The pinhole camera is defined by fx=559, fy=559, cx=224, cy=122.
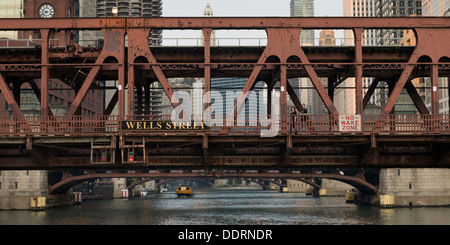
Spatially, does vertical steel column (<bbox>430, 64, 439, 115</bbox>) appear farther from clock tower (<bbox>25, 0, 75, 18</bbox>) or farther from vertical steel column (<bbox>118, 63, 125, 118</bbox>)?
clock tower (<bbox>25, 0, 75, 18</bbox>)

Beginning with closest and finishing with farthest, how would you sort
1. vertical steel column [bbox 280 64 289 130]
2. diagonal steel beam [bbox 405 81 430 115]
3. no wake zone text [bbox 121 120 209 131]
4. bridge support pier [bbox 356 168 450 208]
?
no wake zone text [bbox 121 120 209 131] < vertical steel column [bbox 280 64 289 130] < diagonal steel beam [bbox 405 81 430 115] < bridge support pier [bbox 356 168 450 208]

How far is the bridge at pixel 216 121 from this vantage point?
108 feet

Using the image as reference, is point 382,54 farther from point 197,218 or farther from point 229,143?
point 197,218

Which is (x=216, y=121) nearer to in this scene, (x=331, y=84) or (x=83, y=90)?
(x=83, y=90)

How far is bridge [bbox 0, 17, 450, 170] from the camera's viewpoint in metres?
32.9

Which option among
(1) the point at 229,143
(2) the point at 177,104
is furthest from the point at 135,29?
(1) the point at 229,143

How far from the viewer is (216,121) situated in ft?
110

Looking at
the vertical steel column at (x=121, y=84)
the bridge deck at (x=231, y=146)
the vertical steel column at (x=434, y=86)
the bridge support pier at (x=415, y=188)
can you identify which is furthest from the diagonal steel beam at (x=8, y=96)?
the bridge support pier at (x=415, y=188)

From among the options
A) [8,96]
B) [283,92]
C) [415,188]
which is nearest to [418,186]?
[415,188]

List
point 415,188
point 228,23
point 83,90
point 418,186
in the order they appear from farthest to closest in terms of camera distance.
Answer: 1. point 415,188
2. point 418,186
3. point 228,23
4. point 83,90

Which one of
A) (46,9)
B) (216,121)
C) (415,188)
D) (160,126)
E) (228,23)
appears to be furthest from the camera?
(46,9)

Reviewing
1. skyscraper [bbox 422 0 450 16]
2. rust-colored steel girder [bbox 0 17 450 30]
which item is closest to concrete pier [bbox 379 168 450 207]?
rust-colored steel girder [bbox 0 17 450 30]
